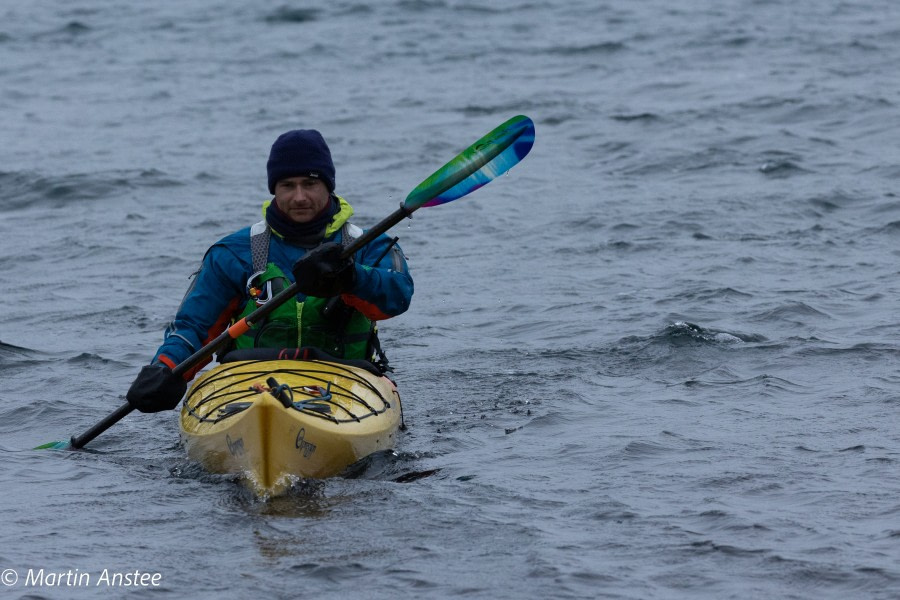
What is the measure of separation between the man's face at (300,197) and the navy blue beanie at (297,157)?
1.3 inches

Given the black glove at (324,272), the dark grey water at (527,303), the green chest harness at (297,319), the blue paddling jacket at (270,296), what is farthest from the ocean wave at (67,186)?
the black glove at (324,272)

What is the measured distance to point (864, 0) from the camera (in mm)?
22656

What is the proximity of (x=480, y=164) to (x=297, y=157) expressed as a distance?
793 mm

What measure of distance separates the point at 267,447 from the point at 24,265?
5825mm

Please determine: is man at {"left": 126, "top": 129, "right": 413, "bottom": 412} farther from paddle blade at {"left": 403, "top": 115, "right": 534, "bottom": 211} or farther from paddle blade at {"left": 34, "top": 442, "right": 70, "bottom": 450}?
paddle blade at {"left": 34, "top": 442, "right": 70, "bottom": 450}

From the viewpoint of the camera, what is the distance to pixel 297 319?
20.2 ft

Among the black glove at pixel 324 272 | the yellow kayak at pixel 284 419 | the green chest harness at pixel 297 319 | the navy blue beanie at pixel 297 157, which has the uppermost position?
the navy blue beanie at pixel 297 157

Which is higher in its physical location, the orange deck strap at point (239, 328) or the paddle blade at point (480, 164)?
the paddle blade at point (480, 164)

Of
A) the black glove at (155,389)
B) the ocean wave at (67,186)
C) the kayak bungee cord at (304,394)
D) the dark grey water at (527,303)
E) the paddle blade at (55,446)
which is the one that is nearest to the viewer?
the dark grey water at (527,303)

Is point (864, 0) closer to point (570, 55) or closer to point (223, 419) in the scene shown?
point (570, 55)

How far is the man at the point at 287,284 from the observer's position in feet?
19.6

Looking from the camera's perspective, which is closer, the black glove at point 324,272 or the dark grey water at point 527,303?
the dark grey water at point 527,303

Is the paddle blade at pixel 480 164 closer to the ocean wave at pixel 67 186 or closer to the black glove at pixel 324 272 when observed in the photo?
the black glove at pixel 324 272

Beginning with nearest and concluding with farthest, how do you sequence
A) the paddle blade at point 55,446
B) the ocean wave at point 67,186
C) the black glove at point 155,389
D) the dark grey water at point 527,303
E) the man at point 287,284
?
the dark grey water at point 527,303 < the black glove at point 155,389 < the man at point 287,284 < the paddle blade at point 55,446 < the ocean wave at point 67,186
